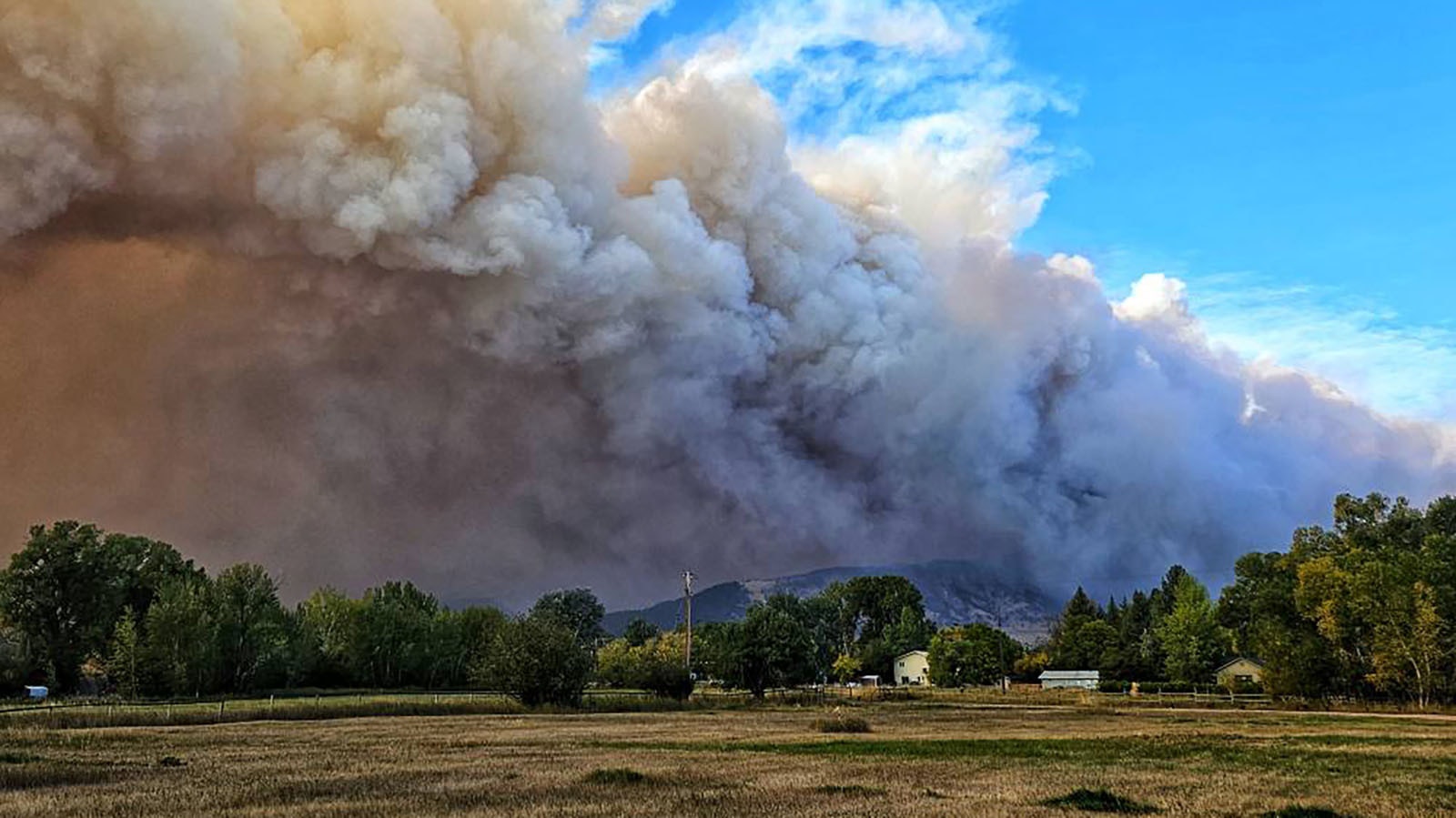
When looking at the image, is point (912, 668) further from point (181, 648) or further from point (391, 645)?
point (181, 648)

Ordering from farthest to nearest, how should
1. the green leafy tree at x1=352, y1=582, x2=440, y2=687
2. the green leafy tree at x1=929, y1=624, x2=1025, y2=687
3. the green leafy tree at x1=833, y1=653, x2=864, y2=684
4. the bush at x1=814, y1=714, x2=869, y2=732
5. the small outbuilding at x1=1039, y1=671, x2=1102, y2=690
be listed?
the green leafy tree at x1=833, y1=653, x2=864, y2=684
the green leafy tree at x1=929, y1=624, x2=1025, y2=687
the small outbuilding at x1=1039, y1=671, x2=1102, y2=690
the green leafy tree at x1=352, y1=582, x2=440, y2=687
the bush at x1=814, y1=714, x2=869, y2=732

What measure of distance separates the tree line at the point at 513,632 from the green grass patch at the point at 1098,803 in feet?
175

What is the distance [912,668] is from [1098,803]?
535 ft

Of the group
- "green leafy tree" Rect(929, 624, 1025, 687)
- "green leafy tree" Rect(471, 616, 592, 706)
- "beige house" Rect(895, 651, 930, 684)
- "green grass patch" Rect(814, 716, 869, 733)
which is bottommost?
"beige house" Rect(895, 651, 930, 684)

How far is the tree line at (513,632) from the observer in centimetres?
7550

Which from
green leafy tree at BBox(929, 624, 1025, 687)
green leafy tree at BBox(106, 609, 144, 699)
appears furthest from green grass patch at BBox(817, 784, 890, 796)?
green leafy tree at BBox(929, 624, 1025, 687)

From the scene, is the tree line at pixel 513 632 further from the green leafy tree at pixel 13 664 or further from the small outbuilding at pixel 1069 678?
the small outbuilding at pixel 1069 678

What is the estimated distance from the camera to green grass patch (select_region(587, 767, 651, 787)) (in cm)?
2284

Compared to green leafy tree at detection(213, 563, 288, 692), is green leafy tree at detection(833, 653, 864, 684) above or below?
below

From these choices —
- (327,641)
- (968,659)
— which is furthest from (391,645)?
(968,659)

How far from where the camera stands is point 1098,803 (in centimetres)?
1958

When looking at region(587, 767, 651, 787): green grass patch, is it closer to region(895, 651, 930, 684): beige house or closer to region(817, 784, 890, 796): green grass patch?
region(817, 784, 890, 796): green grass patch

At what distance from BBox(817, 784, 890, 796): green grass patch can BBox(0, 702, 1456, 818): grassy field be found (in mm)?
38

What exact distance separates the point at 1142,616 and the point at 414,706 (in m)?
150
